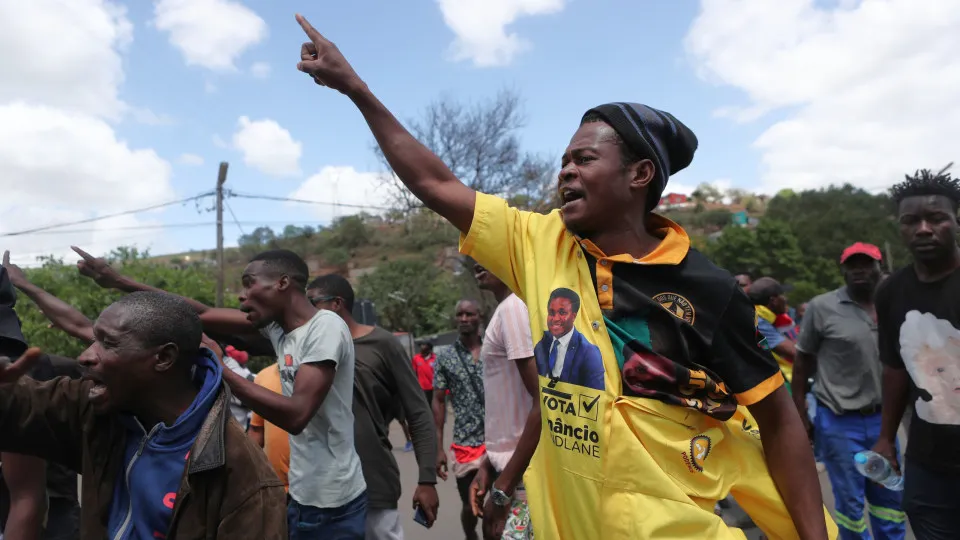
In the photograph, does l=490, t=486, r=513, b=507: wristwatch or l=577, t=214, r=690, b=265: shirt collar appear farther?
l=490, t=486, r=513, b=507: wristwatch

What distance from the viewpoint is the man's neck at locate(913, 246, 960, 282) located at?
303 centimetres

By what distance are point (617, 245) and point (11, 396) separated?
68.1 inches

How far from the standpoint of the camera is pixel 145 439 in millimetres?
1991

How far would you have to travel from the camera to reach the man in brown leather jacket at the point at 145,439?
187cm

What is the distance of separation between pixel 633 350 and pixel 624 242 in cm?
34

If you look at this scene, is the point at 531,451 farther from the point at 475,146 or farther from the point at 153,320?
the point at 475,146

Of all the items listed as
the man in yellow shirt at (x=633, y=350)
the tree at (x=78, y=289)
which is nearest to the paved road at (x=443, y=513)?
the man in yellow shirt at (x=633, y=350)

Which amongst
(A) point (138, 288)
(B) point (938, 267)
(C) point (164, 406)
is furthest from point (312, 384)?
(B) point (938, 267)

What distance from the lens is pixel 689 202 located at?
12338 centimetres

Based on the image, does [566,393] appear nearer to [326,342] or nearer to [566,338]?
[566,338]

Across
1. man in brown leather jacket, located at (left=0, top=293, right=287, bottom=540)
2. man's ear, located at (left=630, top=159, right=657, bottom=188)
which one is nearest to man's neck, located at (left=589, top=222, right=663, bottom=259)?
man's ear, located at (left=630, top=159, right=657, bottom=188)

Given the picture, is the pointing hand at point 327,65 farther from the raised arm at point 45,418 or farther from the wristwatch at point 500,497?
the wristwatch at point 500,497

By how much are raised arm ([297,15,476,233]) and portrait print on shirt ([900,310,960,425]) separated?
2300mm

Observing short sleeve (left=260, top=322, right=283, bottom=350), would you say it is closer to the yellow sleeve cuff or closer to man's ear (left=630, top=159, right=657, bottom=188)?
man's ear (left=630, top=159, right=657, bottom=188)
